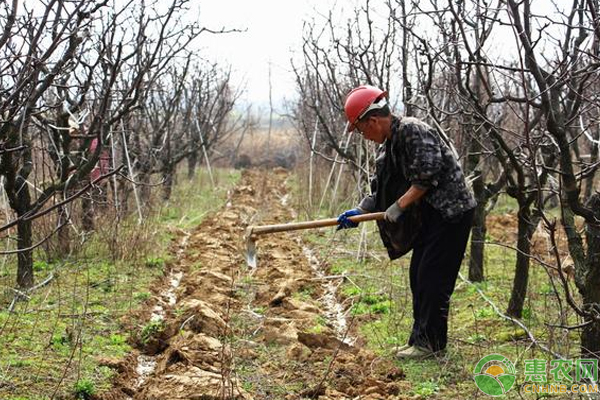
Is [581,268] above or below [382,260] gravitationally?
above

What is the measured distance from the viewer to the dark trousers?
4.54 meters

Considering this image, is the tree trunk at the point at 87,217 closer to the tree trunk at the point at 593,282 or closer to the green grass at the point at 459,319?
the green grass at the point at 459,319

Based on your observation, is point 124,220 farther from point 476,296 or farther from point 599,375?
point 599,375

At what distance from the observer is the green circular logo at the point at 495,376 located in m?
3.81

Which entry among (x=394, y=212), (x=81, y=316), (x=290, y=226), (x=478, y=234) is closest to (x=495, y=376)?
(x=394, y=212)

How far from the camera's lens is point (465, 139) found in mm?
7211

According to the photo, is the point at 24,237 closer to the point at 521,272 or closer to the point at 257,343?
the point at 257,343

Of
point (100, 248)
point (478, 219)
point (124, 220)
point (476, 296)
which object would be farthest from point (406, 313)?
point (124, 220)

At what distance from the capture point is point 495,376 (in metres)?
3.93

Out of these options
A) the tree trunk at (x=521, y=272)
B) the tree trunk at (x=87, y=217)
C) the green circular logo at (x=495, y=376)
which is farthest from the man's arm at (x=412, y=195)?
the tree trunk at (x=87, y=217)

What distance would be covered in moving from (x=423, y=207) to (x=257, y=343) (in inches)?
60.7

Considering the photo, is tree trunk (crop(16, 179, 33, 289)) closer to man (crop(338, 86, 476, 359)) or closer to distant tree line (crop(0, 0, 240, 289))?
distant tree line (crop(0, 0, 240, 289))

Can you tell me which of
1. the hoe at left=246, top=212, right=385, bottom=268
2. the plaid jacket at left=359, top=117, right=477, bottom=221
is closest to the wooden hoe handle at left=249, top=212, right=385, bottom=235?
the hoe at left=246, top=212, right=385, bottom=268

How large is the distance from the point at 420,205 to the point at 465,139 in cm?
277
